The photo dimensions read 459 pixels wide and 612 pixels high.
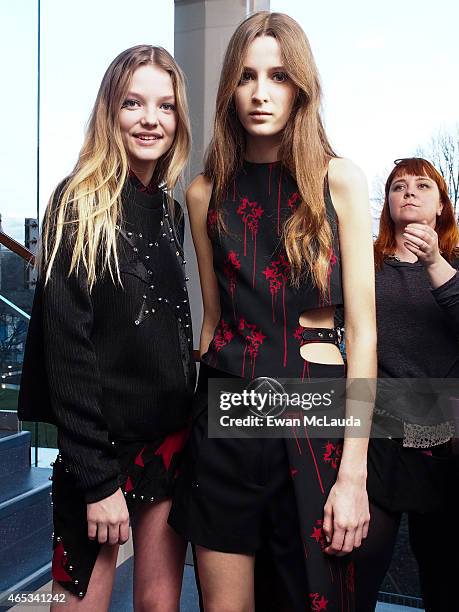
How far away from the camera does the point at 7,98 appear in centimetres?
380

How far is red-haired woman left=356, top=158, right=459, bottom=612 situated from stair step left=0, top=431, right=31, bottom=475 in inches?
80.5

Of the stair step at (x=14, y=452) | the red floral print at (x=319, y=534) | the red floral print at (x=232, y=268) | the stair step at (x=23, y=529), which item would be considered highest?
the red floral print at (x=232, y=268)

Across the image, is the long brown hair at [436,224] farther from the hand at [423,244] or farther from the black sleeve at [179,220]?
the black sleeve at [179,220]

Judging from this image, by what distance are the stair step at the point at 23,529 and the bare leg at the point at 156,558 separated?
1206mm

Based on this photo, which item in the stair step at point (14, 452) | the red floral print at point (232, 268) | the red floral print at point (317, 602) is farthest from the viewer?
the stair step at point (14, 452)

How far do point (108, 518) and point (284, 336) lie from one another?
1.59 ft

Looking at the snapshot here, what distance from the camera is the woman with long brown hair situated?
1236mm

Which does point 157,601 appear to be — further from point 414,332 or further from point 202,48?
point 202,48

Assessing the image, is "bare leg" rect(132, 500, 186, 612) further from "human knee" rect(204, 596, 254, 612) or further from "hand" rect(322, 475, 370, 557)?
"hand" rect(322, 475, 370, 557)

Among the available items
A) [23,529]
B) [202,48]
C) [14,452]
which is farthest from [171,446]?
[14,452]

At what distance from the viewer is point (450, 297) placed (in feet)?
4.81

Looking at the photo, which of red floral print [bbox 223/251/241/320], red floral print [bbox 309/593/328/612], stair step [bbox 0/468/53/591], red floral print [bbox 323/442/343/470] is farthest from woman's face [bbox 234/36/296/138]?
stair step [bbox 0/468/53/591]

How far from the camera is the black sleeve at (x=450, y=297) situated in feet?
4.80

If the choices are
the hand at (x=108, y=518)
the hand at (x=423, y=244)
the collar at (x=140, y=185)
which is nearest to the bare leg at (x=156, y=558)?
the hand at (x=108, y=518)
